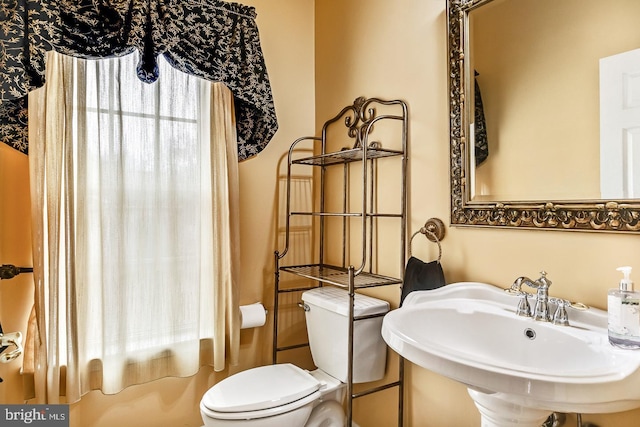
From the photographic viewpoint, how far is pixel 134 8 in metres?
1.62

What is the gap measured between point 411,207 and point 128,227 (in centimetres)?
123

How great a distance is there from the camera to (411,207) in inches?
66.0

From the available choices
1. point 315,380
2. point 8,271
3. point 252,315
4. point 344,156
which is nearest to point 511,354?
point 315,380

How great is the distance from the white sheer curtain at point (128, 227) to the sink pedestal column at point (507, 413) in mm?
1211

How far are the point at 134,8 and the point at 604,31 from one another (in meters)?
1.69

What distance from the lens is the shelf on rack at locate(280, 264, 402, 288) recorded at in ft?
5.47

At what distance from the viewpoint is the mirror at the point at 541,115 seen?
107 cm

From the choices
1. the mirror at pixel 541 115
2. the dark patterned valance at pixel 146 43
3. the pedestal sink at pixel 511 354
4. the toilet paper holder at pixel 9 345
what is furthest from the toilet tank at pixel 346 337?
the toilet paper holder at pixel 9 345

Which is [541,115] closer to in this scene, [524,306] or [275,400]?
[524,306]

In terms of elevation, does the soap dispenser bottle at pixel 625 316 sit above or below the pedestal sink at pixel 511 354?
above

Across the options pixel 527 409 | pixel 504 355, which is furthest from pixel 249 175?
pixel 527 409

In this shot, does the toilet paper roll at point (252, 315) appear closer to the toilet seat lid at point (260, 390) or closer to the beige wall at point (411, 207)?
the beige wall at point (411, 207)

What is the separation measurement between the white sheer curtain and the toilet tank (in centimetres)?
43

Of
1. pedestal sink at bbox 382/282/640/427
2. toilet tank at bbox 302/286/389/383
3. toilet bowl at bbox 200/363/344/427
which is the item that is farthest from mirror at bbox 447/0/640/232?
toilet bowl at bbox 200/363/344/427
